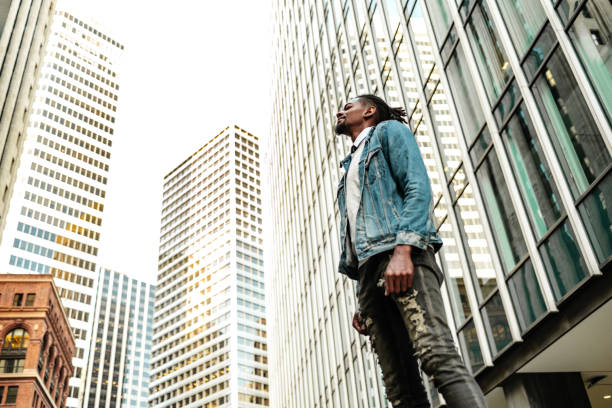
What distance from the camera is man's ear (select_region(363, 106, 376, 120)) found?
4.34 metres

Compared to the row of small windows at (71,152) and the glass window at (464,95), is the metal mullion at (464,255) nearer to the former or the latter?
the glass window at (464,95)

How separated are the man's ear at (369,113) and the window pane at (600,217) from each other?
658cm

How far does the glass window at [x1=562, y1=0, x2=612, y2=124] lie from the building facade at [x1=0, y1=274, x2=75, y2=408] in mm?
64628

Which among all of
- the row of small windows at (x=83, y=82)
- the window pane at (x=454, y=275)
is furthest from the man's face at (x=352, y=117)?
the row of small windows at (x=83, y=82)

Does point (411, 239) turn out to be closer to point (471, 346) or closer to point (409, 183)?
point (409, 183)

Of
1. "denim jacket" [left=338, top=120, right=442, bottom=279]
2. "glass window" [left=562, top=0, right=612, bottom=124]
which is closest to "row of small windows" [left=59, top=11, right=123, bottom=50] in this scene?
"glass window" [left=562, top=0, right=612, bottom=124]

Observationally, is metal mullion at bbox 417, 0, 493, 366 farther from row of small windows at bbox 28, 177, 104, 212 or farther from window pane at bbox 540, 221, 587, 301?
row of small windows at bbox 28, 177, 104, 212

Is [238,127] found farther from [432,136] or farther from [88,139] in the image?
[432,136]

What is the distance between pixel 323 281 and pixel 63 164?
108 m

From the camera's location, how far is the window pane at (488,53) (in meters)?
12.8

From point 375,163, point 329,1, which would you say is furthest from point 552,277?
point 329,1

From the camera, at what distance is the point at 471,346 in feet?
45.0

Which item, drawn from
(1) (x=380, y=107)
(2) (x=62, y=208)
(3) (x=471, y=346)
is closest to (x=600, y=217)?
(3) (x=471, y=346)

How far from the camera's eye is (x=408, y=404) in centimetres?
340
